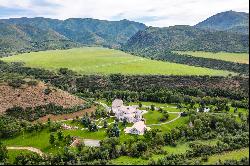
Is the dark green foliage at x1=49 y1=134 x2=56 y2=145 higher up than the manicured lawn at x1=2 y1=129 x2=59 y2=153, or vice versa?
the dark green foliage at x1=49 y1=134 x2=56 y2=145

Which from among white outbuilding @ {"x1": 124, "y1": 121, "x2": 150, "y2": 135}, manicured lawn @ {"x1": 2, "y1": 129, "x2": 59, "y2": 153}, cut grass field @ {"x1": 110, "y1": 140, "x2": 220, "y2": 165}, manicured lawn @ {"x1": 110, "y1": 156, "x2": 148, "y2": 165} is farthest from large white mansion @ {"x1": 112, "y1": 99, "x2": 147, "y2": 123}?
manicured lawn @ {"x1": 110, "y1": 156, "x2": 148, "y2": 165}

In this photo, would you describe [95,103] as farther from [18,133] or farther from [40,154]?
[40,154]

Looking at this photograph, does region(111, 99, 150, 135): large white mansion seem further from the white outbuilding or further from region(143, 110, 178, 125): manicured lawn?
region(143, 110, 178, 125): manicured lawn

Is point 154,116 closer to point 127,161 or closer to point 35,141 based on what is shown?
point 127,161

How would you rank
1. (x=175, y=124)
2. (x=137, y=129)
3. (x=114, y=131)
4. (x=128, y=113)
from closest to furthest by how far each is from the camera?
(x=114, y=131)
(x=137, y=129)
(x=175, y=124)
(x=128, y=113)

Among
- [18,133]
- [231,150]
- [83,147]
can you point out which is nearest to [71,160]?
[83,147]

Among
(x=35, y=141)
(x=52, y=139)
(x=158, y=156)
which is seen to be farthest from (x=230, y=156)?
(x=35, y=141)

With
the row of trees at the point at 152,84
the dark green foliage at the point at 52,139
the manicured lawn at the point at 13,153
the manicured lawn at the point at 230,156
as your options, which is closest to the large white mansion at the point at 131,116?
the dark green foliage at the point at 52,139

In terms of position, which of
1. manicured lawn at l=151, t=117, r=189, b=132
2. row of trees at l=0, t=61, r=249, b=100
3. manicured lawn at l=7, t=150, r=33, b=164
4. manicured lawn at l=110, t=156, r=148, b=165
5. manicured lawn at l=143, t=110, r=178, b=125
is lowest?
manicured lawn at l=110, t=156, r=148, b=165
